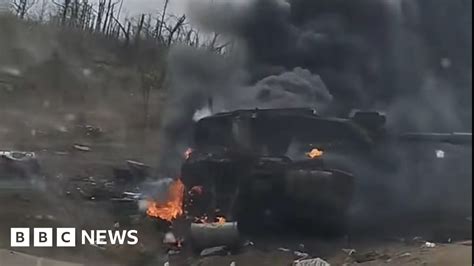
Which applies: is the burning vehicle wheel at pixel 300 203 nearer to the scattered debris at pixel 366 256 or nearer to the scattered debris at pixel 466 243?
the scattered debris at pixel 366 256

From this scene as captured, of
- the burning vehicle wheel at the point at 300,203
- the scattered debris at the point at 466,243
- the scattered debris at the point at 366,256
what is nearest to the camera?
the burning vehicle wheel at the point at 300,203

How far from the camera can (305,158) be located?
9.64ft

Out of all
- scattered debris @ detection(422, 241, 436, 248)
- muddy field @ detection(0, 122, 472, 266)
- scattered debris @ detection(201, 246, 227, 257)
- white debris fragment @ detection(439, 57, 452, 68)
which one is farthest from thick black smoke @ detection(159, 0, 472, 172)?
scattered debris @ detection(422, 241, 436, 248)

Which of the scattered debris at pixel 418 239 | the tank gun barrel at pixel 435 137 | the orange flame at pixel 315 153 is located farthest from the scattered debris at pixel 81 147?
the scattered debris at pixel 418 239

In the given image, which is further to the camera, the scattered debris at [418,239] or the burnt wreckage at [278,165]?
the scattered debris at [418,239]

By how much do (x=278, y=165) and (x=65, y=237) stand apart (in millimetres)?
883

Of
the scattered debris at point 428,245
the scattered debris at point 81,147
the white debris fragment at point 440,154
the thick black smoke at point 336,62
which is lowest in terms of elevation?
the scattered debris at point 428,245

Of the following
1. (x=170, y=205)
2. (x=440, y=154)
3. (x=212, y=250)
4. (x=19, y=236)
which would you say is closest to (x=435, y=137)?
(x=440, y=154)

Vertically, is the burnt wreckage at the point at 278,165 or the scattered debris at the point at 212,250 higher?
the burnt wreckage at the point at 278,165

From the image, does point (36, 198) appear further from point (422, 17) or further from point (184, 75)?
point (422, 17)

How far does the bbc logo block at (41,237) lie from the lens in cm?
267

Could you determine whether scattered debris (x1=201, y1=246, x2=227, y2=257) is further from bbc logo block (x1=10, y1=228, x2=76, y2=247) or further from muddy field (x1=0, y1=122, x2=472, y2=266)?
bbc logo block (x1=10, y1=228, x2=76, y2=247)

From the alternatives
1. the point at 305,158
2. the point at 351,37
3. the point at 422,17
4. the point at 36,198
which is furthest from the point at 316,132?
the point at 36,198

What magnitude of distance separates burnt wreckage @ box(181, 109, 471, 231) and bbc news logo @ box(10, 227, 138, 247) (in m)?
0.28
